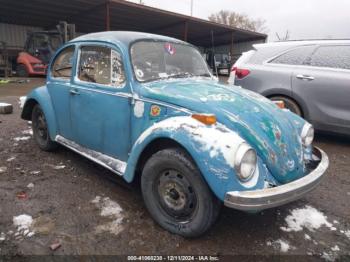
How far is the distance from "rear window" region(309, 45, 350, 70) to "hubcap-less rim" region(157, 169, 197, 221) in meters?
3.81

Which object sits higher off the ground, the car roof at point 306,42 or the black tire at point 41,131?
the car roof at point 306,42

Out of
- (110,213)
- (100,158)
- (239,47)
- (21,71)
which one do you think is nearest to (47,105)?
(100,158)

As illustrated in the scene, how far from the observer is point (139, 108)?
2.95 metres

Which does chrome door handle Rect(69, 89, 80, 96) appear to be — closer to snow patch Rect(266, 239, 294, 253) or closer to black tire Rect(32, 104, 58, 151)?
black tire Rect(32, 104, 58, 151)

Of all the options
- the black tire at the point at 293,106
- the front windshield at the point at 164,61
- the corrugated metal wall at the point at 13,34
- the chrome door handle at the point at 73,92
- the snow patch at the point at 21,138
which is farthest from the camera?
the corrugated metal wall at the point at 13,34

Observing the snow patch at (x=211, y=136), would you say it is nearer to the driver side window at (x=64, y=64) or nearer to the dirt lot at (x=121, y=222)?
the dirt lot at (x=121, y=222)

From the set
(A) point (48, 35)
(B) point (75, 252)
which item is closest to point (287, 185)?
(B) point (75, 252)

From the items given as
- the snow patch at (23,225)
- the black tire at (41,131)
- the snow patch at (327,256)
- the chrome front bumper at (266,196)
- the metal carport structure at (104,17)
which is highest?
the metal carport structure at (104,17)

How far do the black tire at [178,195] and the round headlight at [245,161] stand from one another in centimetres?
30

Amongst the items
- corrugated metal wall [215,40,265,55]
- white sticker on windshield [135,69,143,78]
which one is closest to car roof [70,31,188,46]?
white sticker on windshield [135,69,143,78]

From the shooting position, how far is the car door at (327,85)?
16.0 feet

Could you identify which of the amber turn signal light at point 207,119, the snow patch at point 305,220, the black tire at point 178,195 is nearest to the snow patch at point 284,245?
the snow patch at point 305,220

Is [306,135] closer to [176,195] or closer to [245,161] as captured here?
[245,161]

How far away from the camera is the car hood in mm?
2502
